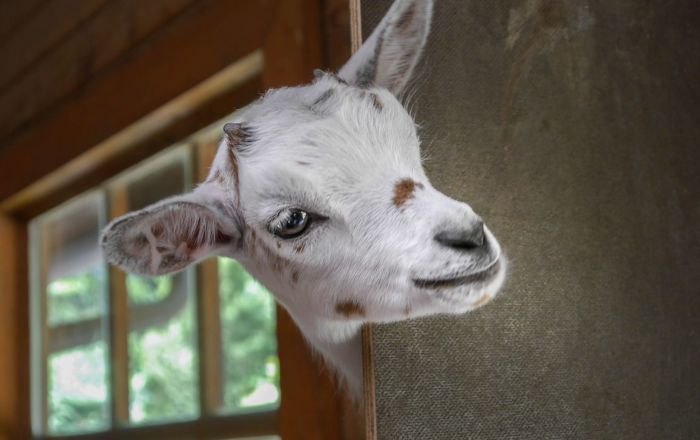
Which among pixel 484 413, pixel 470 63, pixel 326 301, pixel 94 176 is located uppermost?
pixel 470 63

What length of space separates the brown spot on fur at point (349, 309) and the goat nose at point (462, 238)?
0.29 ft

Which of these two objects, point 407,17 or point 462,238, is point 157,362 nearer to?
point 462,238

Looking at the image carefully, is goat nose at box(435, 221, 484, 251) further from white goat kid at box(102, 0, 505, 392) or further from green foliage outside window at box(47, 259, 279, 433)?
green foliage outside window at box(47, 259, 279, 433)

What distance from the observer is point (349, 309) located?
66cm

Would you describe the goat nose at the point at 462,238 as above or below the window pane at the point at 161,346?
above

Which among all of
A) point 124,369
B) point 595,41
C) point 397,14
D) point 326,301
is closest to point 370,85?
point 397,14

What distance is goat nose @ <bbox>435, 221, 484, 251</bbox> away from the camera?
0.61 meters

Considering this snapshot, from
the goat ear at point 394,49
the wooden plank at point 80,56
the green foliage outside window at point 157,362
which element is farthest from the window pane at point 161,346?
the goat ear at point 394,49

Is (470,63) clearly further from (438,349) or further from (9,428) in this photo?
(9,428)

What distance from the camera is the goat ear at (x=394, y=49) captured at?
27.5 inches

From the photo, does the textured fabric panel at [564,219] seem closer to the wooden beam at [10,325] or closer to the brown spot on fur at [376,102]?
the brown spot on fur at [376,102]

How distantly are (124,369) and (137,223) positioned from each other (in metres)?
0.11

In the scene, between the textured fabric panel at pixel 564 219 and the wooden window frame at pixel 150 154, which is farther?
the textured fabric panel at pixel 564 219

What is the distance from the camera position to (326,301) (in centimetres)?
65
